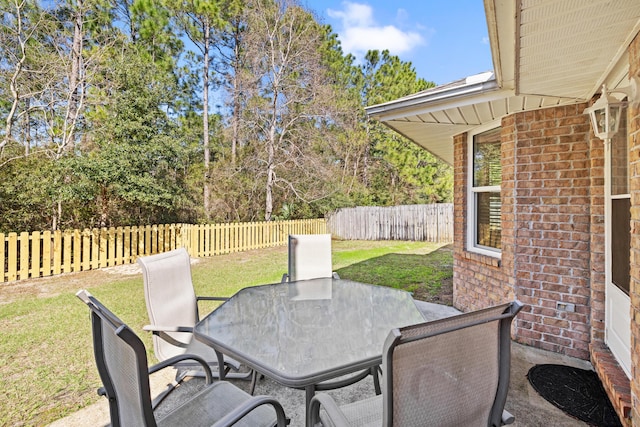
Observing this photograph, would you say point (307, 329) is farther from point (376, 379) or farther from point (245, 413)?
point (245, 413)

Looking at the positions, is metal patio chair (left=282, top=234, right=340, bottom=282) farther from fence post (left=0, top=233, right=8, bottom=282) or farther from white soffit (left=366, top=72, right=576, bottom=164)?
fence post (left=0, top=233, right=8, bottom=282)

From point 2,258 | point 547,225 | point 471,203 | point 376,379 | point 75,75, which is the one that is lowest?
point 376,379

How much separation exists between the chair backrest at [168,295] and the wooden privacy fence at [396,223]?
40.3 ft

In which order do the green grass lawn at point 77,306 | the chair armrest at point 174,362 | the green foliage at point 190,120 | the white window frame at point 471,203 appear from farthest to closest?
the green foliage at point 190,120 → the white window frame at point 471,203 → the green grass lawn at point 77,306 → the chair armrest at point 174,362

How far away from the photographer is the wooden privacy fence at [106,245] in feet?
21.2

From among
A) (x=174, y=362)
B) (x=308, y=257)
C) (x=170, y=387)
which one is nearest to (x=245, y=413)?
(x=174, y=362)

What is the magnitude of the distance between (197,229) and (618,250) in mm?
9101

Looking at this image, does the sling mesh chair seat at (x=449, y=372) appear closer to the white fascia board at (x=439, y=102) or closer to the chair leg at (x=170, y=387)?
the chair leg at (x=170, y=387)

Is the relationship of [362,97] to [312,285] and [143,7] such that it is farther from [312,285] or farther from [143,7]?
[312,285]

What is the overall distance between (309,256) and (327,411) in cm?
274

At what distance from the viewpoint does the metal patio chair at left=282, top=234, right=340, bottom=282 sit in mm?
4027

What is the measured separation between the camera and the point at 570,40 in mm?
1987

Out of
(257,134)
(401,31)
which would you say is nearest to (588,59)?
(257,134)

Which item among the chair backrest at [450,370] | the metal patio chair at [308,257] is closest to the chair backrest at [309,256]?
the metal patio chair at [308,257]
